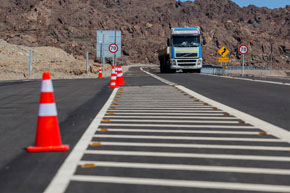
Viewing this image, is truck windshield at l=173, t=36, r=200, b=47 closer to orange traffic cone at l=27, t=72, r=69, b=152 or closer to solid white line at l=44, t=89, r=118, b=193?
solid white line at l=44, t=89, r=118, b=193

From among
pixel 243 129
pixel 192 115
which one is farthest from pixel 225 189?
pixel 192 115

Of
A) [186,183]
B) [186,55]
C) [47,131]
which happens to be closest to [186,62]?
[186,55]

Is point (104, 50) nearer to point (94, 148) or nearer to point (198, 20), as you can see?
point (94, 148)

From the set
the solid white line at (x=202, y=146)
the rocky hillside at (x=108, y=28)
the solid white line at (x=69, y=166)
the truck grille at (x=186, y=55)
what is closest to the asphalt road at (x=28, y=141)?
the solid white line at (x=69, y=166)

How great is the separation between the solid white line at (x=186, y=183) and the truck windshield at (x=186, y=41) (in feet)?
109

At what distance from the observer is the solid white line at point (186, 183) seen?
4119mm

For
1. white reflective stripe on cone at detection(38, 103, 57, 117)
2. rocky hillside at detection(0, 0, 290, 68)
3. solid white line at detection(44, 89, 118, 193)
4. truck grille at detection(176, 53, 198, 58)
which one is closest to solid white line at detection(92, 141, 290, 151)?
solid white line at detection(44, 89, 118, 193)

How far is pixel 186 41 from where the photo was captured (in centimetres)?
3734

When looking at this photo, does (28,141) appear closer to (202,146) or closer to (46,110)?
(46,110)

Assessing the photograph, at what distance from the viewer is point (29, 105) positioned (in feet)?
38.6

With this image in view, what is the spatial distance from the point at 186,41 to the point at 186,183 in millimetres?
33506

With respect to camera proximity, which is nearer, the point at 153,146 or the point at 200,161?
the point at 200,161

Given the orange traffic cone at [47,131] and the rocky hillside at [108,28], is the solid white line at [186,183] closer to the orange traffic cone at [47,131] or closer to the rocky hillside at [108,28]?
the orange traffic cone at [47,131]

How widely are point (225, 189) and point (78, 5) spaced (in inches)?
6188
